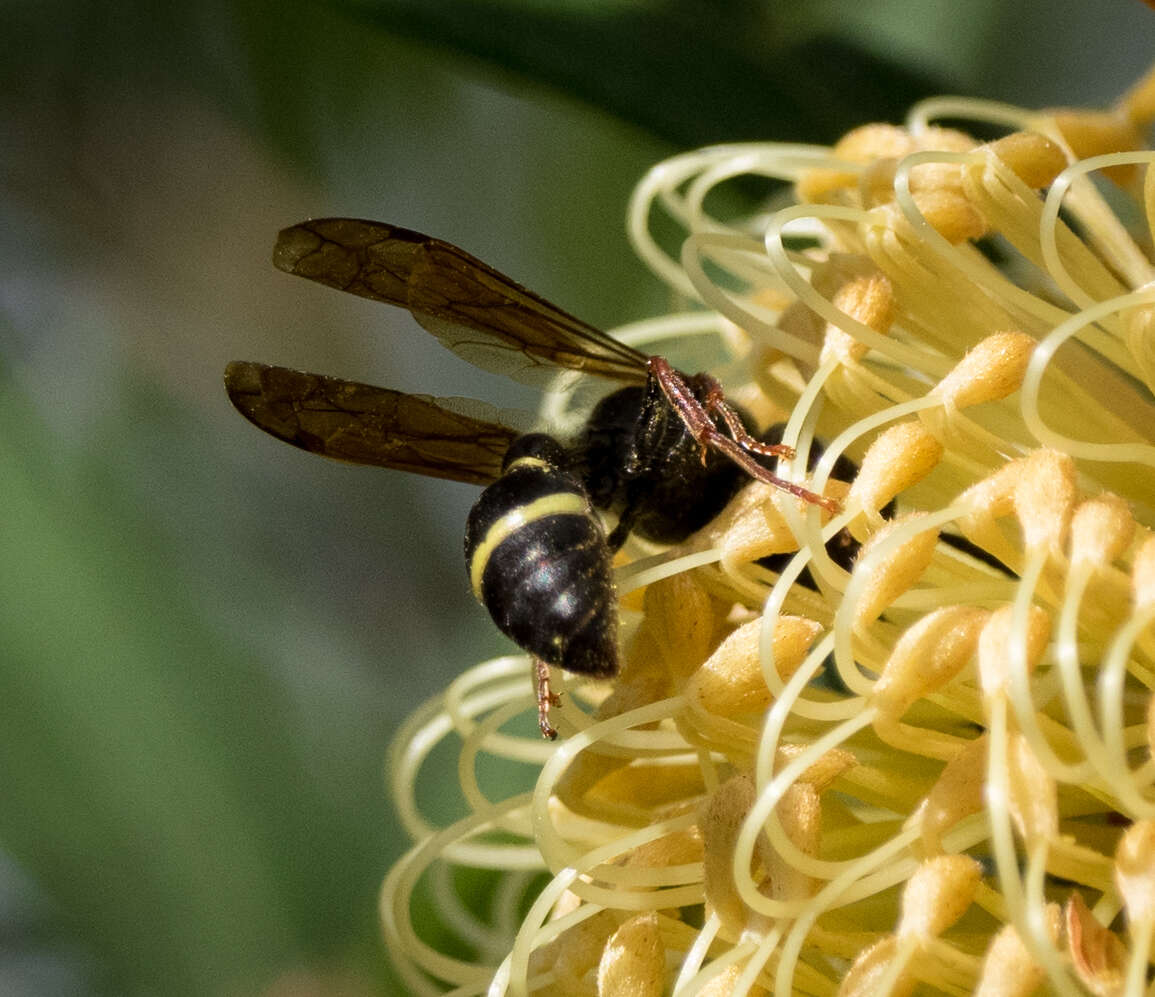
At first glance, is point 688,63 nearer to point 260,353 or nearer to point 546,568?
point 546,568

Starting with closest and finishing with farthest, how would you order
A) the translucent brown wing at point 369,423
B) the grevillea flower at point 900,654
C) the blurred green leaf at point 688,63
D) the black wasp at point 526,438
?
1. the grevillea flower at point 900,654
2. the black wasp at point 526,438
3. the translucent brown wing at point 369,423
4. the blurred green leaf at point 688,63

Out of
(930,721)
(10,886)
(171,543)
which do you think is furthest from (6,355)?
(930,721)

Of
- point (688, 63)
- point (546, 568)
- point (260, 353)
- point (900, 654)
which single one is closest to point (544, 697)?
point (546, 568)

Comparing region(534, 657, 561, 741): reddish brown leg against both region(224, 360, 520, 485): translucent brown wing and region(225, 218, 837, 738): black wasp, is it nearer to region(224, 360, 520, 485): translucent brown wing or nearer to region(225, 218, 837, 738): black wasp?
region(225, 218, 837, 738): black wasp

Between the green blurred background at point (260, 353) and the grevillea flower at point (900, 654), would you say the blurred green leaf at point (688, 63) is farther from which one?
the grevillea flower at point (900, 654)

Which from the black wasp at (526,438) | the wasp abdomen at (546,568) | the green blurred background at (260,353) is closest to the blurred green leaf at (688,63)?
the green blurred background at (260,353)

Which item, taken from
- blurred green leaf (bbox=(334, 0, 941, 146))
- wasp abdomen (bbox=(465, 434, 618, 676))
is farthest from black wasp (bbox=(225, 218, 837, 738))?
blurred green leaf (bbox=(334, 0, 941, 146))

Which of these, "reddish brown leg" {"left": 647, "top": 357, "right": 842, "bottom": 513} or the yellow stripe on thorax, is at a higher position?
"reddish brown leg" {"left": 647, "top": 357, "right": 842, "bottom": 513}
